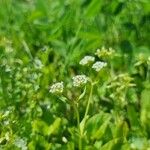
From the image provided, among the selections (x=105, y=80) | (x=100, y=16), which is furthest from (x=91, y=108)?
(x=100, y=16)

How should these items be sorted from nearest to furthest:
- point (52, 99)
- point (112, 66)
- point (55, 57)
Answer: point (52, 99), point (112, 66), point (55, 57)

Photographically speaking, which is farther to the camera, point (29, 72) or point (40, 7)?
point (40, 7)

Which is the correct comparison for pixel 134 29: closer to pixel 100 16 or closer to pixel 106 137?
pixel 100 16

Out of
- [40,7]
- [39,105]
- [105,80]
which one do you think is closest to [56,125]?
[39,105]

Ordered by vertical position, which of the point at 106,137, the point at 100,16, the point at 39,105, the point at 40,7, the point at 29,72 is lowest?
the point at 106,137

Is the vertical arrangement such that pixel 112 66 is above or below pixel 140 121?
above

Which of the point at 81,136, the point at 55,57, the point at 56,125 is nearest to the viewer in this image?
the point at 81,136
